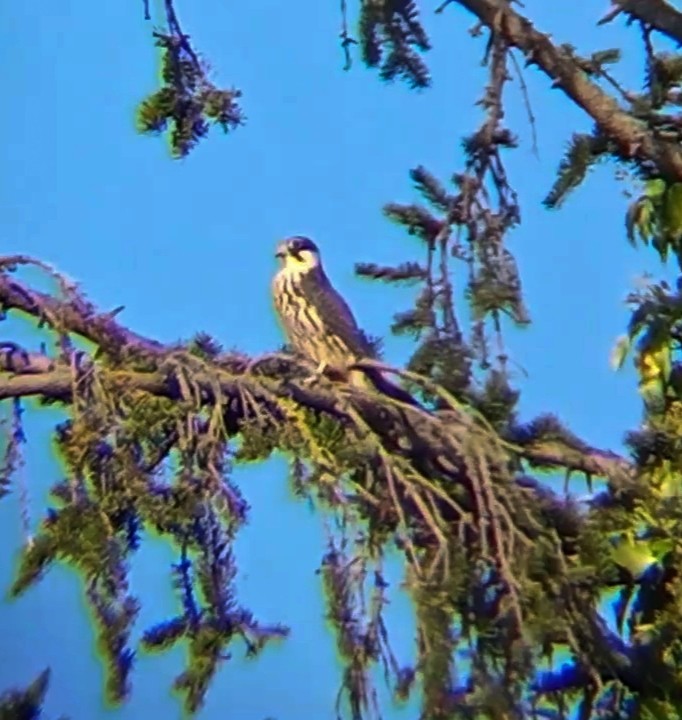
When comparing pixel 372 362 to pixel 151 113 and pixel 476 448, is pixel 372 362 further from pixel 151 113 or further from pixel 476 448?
pixel 151 113

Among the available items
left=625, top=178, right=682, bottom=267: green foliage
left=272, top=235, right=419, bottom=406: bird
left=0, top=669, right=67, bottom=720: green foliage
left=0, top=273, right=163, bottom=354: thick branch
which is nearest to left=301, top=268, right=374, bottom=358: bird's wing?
left=272, top=235, right=419, bottom=406: bird

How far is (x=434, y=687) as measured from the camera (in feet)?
8.52

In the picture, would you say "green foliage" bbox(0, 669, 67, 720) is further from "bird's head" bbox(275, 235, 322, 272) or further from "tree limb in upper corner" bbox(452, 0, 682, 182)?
"bird's head" bbox(275, 235, 322, 272)

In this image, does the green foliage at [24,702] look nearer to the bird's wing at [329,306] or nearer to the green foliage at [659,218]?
the green foliage at [659,218]

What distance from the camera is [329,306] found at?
17.3 feet

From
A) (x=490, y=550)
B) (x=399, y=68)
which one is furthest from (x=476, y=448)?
(x=399, y=68)

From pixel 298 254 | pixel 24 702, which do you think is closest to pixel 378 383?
pixel 24 702

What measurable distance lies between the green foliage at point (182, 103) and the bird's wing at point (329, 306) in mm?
1409

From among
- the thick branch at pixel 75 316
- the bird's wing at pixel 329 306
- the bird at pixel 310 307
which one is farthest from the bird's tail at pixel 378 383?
the bird's wing at pixel 329 306

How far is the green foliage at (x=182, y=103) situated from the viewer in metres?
3.19

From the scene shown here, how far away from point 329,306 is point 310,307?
70 millimetres

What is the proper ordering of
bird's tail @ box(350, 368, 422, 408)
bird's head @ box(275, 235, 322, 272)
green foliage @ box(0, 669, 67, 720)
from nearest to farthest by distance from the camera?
green foliage @ box(0, 669, 67, 720)
bird's tail @ box(350, 368, 422, 408)
bird's head @ box(275, 235, 322, 272)

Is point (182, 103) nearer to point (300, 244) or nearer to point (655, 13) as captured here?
point (655, 13)

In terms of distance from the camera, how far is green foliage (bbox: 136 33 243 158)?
3193 millimetres
